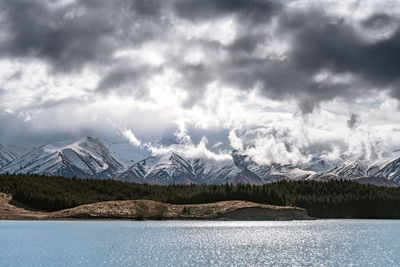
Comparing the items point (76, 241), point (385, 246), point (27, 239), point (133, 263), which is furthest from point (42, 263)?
point (385, 246)

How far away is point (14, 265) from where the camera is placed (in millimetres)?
66562

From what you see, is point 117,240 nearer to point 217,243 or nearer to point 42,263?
point 217,243

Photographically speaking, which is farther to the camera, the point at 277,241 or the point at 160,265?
the point at 277,241

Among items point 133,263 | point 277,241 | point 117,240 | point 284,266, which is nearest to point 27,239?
point 117,240

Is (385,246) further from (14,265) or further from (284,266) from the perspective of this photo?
(14,265)

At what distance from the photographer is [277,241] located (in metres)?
108

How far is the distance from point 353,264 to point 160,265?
29.4m

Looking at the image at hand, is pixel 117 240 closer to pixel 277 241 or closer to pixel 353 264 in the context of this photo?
pixel 277 241

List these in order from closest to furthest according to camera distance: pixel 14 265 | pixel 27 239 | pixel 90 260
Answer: pixel 14 265 < pixel 90 260 < pixel 27 239

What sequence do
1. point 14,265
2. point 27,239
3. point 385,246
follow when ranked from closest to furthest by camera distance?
point 14,265 < point 385,246 < point 27,239

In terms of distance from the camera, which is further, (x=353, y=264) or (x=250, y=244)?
(x=250, y=244)

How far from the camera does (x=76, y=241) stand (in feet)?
336

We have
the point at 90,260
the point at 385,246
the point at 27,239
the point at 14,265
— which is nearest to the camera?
the point at 14,265

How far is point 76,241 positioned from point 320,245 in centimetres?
5357
